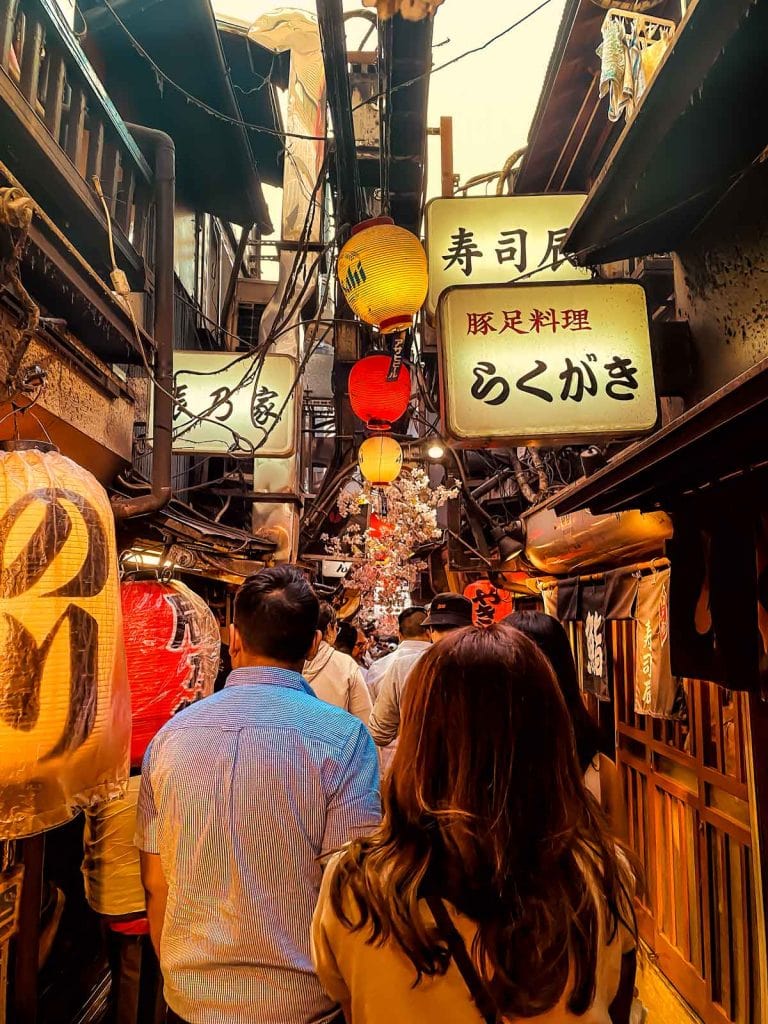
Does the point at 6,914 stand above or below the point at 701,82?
below

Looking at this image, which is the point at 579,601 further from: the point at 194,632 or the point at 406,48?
the point at 406,48

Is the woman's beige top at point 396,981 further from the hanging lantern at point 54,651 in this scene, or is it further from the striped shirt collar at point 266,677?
the hanging lantern at point 54,651

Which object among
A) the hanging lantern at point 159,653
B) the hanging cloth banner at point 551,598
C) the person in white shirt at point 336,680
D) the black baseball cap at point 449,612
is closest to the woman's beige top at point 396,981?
the hanging lantern at point 159,653

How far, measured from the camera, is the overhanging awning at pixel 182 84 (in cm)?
970

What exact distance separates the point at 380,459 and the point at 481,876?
9.67 meters

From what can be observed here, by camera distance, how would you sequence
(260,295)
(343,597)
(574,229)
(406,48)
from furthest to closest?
(343,597) < (260,295) < (574,229) < (406,48)

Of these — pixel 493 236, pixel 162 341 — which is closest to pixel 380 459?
pixel 493 236

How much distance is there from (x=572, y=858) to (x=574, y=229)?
5069 millimetres

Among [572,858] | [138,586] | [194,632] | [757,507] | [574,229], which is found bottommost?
[572,858]

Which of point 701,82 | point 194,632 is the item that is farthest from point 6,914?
point 701,82

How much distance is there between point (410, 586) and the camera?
30.2 meters

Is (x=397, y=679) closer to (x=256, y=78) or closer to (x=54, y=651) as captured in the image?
(x=54, y=651)

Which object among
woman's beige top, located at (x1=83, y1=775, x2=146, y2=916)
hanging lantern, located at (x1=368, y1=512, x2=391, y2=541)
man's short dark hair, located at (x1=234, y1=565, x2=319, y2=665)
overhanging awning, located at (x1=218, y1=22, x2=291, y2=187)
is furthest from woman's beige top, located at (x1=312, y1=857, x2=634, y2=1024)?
hanging lantern, located at (x1=368, y1=512, x2=391, y2=541)

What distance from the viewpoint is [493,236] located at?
768 centimetres
